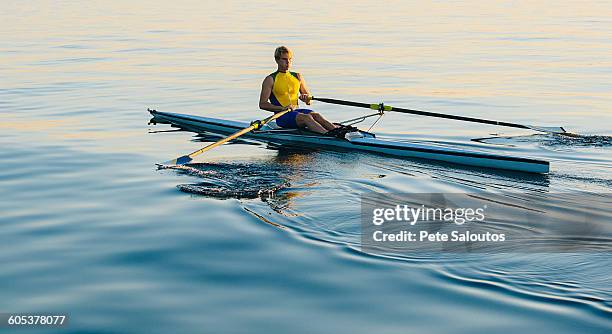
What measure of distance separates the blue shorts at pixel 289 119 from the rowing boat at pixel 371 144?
89 millimetres

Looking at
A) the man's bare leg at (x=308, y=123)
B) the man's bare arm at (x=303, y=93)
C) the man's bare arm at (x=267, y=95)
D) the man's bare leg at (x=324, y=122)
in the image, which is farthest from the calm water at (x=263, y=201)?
the man's bare arm at (x=303, y=93)

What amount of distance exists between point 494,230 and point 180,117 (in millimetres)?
9783

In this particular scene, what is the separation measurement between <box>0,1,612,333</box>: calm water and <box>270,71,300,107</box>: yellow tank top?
98cm

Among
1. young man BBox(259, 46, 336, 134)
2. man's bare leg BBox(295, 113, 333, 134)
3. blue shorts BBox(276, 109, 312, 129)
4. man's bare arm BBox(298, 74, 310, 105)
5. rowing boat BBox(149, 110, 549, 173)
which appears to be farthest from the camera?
man's bare arm BBox(298, 74, 310, 105)

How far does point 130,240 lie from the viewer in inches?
323

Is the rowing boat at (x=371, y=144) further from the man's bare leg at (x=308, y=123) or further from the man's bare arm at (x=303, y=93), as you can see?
the man's bare arm at (x=303, y=93)

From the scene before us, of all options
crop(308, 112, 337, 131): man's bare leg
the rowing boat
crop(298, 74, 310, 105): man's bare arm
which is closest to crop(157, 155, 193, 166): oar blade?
the rowing boat

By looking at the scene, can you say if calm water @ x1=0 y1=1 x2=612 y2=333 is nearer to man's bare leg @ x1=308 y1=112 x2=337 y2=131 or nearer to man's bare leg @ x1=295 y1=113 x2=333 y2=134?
man's bare leg @ x1=295 y1=113 x2=333 y2=134

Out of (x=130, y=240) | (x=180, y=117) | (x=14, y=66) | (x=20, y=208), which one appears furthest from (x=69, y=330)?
(x=14, y=66)

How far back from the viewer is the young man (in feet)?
44.8

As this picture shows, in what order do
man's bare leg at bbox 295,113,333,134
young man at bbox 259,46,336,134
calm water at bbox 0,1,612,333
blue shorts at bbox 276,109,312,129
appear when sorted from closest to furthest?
calm water at bbox 0,1,612,333
man's bare leg at bbox 295,113,333,134
young man at bbox 259,46,336,134
blue shorts at bbox 276,109,312,129

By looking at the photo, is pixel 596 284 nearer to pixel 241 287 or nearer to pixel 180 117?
pixel 241 287

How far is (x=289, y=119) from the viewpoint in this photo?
13.9m

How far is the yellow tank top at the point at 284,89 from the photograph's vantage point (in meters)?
13.9
